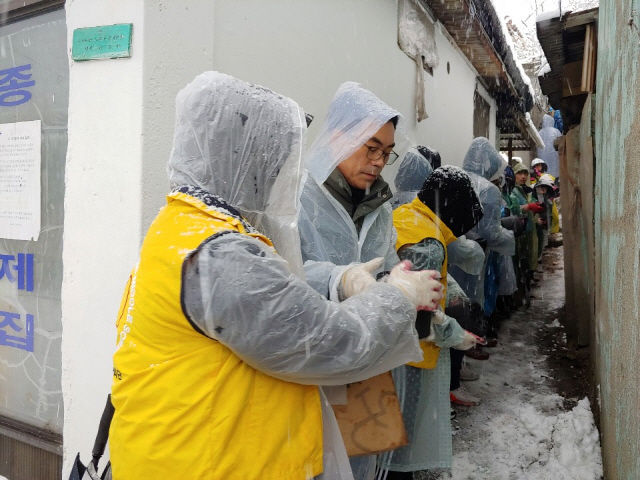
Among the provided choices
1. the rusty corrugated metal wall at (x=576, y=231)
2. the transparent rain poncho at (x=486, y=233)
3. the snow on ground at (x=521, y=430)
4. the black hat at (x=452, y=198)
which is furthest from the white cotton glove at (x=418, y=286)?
the rusty corrugated metal wall at (x=576, y=231)

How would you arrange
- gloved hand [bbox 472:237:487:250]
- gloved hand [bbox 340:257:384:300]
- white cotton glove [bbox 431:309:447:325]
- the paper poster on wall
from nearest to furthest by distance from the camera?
1. gloved hand [bbox 340:257:384:300]
2. white cotton glove [bbox 431:309:447:325]
3. the paper poster on wall
4. gloved hand [bbox 472:237:487:250]

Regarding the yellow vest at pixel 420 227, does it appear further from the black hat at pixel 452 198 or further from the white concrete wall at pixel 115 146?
the white concrete wall at pixel 115 146

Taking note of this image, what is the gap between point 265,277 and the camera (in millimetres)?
1044

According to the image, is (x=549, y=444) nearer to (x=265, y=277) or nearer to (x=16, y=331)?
(x=265, y=277)

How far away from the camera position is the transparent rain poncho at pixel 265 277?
1.02 m

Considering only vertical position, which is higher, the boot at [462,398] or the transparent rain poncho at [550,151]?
the transparent rain poncho at [550,151]

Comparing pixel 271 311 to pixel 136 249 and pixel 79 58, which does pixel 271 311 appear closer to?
pixel 136 249

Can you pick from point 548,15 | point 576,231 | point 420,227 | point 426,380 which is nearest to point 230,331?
point 426,380

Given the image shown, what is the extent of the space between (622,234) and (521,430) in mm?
2122

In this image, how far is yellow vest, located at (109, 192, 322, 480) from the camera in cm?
107

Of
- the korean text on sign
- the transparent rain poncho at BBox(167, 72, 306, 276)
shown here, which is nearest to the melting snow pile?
the transparent rain poncho at BBox(167, 72, 306, 276)

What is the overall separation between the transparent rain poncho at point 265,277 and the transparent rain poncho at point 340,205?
46 centimetres

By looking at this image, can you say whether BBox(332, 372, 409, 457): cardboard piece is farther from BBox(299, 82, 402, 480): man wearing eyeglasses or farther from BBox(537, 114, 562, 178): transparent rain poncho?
BBox(537, 114, 562, 178): transparent rain poncho

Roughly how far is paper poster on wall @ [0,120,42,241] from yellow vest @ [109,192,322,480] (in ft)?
5.28
